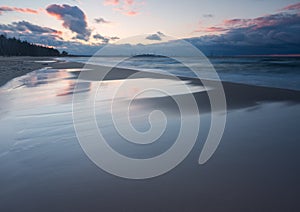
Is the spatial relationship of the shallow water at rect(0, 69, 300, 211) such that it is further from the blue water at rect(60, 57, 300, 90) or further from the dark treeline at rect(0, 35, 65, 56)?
the dark treeline at rect(0, 35, 65, 56)

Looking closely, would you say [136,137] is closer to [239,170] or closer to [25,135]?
[239,170]

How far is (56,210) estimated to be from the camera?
2.28m

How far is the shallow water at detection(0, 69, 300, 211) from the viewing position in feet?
7.79

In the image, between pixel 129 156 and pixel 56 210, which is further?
pixel 129 156

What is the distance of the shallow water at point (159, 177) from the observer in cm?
237

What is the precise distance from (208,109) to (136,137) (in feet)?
9.93

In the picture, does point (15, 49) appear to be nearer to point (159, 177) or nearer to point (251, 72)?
point (251, 72)

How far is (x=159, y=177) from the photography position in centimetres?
296

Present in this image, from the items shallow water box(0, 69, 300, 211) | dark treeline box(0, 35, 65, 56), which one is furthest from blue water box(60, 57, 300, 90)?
dark treeline box(0, 35, 65, 56)

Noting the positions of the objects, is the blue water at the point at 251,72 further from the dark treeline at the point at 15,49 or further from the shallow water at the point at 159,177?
the dark treeline at the point at 15,49

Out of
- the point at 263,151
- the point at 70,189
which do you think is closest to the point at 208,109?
the point at 263,151

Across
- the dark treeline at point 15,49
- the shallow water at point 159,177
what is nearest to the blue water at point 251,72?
the shallow water at point 159,177

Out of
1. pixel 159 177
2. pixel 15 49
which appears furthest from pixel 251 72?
pixel 15 49

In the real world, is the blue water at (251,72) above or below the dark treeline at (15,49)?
below
